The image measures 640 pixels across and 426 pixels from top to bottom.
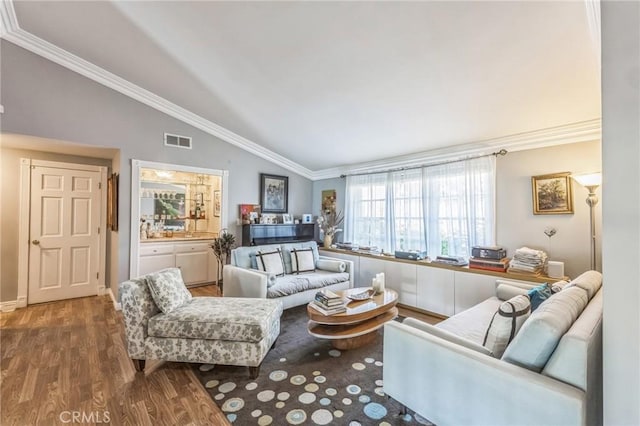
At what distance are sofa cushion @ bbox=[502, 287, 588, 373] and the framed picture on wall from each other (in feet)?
6.72

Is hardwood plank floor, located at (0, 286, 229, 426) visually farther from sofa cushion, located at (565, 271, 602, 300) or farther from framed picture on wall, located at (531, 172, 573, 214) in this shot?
framed picture on wall, located at (531, 172, 573, 214)

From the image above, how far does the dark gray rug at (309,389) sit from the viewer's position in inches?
65.7

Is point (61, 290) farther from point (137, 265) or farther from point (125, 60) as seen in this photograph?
point (125, 60)

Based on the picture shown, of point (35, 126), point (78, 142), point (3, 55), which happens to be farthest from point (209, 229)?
point (3, 55)

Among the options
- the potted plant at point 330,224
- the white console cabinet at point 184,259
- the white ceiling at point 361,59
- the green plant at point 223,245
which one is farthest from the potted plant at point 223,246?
the white ceiling at point 361,59

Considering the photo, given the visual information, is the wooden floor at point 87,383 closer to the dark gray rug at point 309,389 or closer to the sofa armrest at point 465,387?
the dark gray rug at point 309,389

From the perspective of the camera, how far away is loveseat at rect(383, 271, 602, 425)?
42.8 inches

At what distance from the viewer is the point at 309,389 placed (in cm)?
195

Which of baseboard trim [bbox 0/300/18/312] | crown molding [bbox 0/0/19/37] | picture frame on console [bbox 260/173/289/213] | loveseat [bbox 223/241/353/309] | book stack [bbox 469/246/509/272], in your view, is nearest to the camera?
crown molding [bbox 0/0/19/37]

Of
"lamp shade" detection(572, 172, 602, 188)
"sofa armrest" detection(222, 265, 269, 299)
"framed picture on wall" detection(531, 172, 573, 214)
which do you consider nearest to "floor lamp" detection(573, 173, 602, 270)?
"lamp shade" detection(572, 172, 602, 188)

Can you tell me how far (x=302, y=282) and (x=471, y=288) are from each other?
2026 mm

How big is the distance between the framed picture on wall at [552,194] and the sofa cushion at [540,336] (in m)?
2.05

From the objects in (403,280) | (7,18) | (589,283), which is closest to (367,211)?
(403,280)

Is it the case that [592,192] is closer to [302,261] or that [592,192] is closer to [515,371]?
[515,371]
